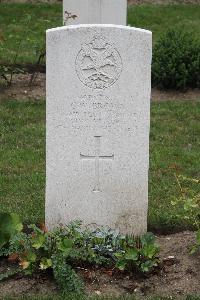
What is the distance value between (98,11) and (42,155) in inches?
133

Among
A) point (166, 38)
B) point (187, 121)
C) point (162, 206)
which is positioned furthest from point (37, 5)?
point (162, 206)

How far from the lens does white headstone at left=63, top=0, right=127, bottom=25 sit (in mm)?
10734

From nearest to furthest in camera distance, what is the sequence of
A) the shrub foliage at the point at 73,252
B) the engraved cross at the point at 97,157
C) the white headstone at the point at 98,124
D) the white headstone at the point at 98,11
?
1. the shrub foliage at the point at 73,252
2. the white headstone at the point at 98,124
3. the engraved cross at the point at 97,157
4. the white headstone at the point at 98,11

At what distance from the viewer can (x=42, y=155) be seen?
817 centimetres

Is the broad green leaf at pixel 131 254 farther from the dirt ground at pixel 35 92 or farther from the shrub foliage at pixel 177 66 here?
the shrub foliage at pixel 177 66

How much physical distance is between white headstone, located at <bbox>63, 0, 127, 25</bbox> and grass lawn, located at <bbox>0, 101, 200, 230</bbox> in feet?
5.05

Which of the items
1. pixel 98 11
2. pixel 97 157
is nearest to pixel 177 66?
pixel 98 11

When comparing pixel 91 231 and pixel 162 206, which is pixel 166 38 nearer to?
pixel 162 206

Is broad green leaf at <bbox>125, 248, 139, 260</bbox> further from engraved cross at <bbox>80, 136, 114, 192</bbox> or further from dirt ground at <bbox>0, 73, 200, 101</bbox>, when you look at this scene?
dirt ground at <bbox>0, 73, 200, 101</bbox>

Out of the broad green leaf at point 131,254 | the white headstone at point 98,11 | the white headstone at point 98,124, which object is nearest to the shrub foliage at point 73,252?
the broad green leaf at point 131,254

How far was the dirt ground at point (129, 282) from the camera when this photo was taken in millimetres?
5359

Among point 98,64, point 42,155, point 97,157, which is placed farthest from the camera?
point 42,155

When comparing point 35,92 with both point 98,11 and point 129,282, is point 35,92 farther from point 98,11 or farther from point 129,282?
point 129,282

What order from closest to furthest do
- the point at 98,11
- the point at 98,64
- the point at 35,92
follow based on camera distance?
1. the point at 98,64
2. the point at 35,92
3. the point at 98,11
